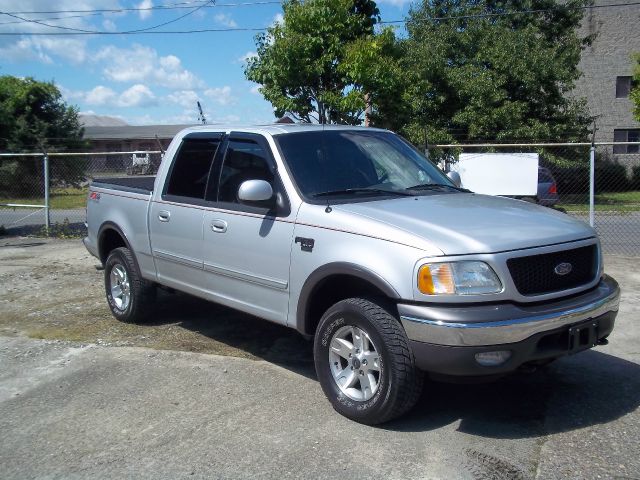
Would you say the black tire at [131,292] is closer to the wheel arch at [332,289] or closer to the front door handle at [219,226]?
the front door handle at [219,226]

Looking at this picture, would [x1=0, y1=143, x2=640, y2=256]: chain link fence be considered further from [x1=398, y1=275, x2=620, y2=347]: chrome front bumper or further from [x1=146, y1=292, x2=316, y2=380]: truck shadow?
[x1=398, y1=275, x2=620, y2=347]: chrome front bumper

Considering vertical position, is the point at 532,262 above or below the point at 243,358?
above

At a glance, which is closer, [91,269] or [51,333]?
[51,333]

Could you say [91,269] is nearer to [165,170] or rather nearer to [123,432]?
[165,170]

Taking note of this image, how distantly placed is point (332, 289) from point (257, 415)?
1.01m

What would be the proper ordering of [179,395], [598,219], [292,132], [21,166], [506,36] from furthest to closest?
[506,36] < [21,166] < [598,219] < [292,132] < [179,395]

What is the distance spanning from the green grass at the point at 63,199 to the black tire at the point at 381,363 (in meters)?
18.2

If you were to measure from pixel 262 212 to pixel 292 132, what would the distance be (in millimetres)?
775

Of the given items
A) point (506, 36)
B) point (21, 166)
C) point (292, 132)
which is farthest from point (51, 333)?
point (506, 36)

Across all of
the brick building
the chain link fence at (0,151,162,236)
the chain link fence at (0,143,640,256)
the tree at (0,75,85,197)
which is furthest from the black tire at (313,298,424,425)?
the brick building

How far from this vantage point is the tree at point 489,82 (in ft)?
71.6

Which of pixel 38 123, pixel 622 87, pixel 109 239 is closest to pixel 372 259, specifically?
pixel 109 239

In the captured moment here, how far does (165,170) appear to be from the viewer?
6.55m

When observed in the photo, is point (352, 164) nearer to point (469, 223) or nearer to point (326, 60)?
point (469, 223)
